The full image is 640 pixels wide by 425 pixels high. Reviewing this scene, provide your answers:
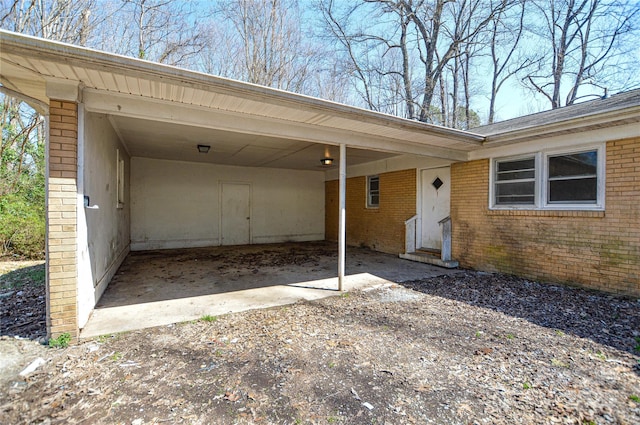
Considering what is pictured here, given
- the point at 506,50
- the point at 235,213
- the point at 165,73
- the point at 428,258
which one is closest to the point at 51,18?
the point at 235,213

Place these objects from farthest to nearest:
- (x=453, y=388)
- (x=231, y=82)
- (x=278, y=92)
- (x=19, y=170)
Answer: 1. (x=19, y=170)
2. (x=278, y=92)
3. (x=231, y=82)
4. (x=453, y=388)

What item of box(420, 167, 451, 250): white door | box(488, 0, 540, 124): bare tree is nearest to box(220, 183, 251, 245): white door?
box(420, 167, 451, 250): white door

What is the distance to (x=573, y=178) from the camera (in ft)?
16.9

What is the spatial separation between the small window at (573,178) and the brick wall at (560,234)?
0.77 ft

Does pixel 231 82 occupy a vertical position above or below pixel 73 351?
above

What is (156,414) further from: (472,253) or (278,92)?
(472,253)

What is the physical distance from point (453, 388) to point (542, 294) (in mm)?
3459

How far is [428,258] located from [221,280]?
15.5 ft

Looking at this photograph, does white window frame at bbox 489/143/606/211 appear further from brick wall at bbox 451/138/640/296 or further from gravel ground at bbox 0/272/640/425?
gravel ground at bbox 0/272/640/425

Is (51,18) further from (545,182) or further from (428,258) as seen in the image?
(545,182)

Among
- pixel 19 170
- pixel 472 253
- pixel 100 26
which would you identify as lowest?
pixel 472 253

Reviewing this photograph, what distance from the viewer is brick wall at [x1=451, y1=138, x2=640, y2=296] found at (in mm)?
4461

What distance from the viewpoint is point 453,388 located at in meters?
2.33

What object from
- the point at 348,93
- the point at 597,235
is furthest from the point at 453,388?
the point at 348,93
